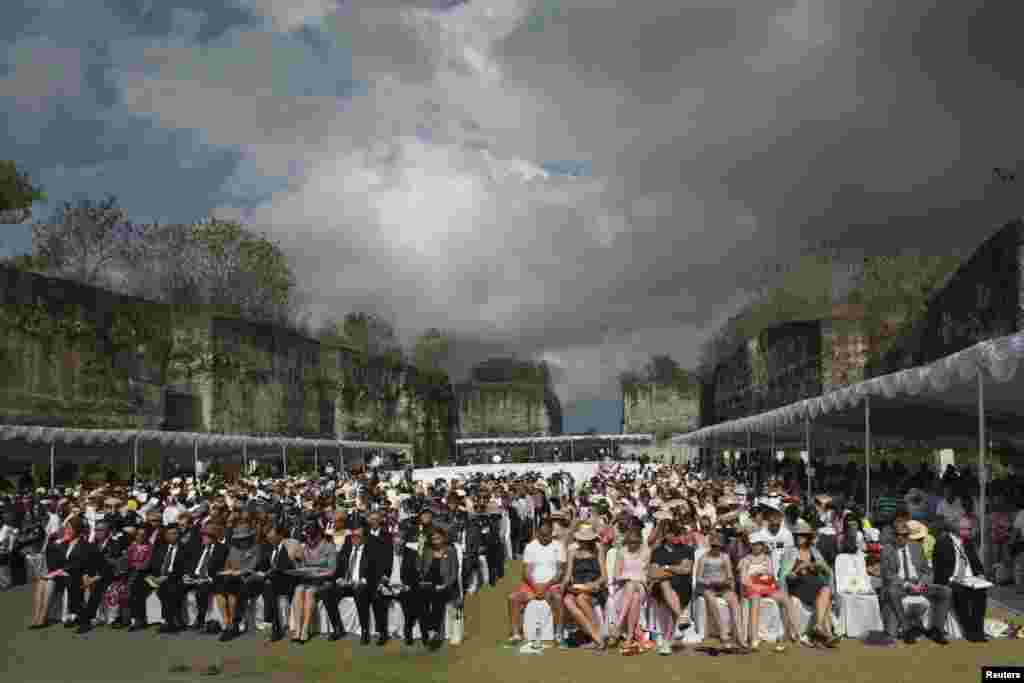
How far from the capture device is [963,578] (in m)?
9.11

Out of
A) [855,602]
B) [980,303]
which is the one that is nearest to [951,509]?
[855,602]

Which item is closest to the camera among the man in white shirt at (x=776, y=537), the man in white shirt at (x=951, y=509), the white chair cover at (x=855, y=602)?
the white chair cover at (x=855, y=602)

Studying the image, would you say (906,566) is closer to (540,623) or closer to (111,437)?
(540,623)

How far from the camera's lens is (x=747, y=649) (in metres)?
8.84

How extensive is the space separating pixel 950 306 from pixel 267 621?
31.1m

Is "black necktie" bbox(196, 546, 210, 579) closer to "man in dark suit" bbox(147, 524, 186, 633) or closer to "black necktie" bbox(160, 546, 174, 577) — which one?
"man in dark suit" bbox(147, 524, 186, 633)

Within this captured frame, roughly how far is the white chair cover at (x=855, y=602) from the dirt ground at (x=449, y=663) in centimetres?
28

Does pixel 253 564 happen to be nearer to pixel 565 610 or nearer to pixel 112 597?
pixel 112 597

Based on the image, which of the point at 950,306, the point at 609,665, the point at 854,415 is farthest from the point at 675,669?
the point at 950,306

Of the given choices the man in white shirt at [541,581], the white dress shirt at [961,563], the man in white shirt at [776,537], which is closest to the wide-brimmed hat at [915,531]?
the white dress shirt at [961,563]

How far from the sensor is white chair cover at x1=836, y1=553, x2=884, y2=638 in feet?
30.5

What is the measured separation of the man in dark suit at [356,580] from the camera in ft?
32.2

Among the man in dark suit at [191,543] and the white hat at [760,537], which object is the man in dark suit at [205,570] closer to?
the man in dark suit at [191,543]

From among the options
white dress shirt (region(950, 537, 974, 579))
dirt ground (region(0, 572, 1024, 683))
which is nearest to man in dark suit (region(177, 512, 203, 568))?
dirt ground (region(0, 572, 1024, 683))
